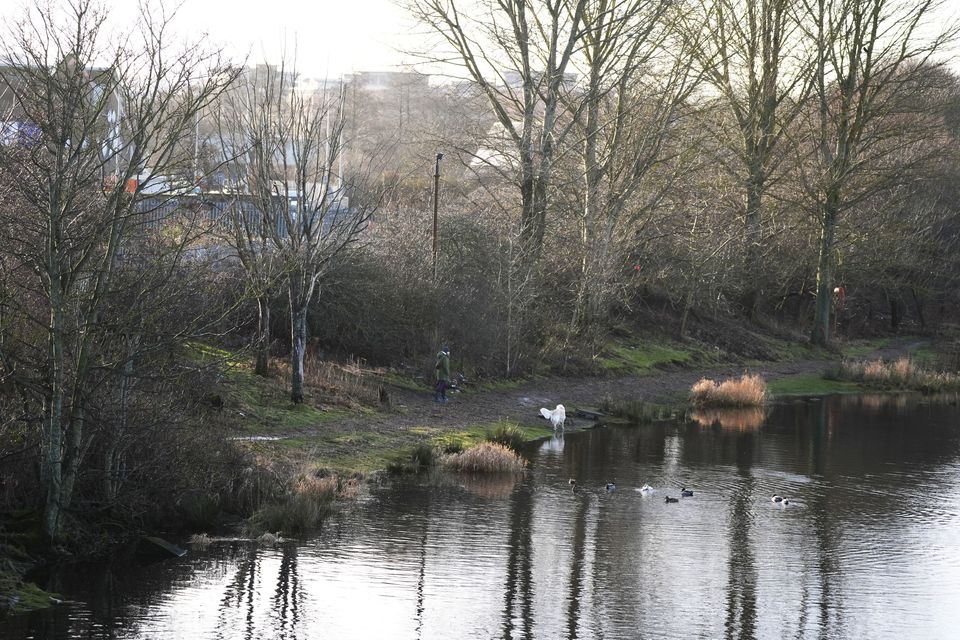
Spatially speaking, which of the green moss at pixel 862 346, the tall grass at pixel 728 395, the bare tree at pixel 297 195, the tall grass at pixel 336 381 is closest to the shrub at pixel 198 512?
the bare tree at pixel 297 195

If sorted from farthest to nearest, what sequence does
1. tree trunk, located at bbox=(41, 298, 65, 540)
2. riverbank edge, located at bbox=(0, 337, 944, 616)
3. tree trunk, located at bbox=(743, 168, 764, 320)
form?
tree trunk, located at bbox=(743, 168, 764, 320) → tree trunk, located at bbox=(41, 298, 65, 540) → riverbank edge, located at bbox=(0, 337, 944, 616)

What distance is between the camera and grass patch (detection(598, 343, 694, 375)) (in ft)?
117

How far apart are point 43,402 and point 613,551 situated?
297 inches

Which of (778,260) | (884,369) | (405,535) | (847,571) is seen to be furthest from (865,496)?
(778,260)

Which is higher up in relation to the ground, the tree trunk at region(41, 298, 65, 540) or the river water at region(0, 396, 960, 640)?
the tree trunk at region(41, 298, 65, 540)

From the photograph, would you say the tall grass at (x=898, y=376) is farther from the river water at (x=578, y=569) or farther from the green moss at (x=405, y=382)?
the green moss at (x=405, y=382)

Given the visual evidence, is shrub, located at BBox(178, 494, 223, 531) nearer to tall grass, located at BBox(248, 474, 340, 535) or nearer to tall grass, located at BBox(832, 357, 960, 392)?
tall grass, located at BBox(248, 474, 340, 535)

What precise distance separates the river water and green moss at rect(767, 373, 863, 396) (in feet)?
47.6

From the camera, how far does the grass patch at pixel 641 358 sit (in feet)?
117

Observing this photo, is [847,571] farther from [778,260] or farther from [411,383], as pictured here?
[778,260]

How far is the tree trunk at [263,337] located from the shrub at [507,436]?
5015 mm

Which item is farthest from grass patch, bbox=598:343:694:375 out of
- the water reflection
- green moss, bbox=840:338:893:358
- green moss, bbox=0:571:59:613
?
green moss, bbox=0:571:59:613

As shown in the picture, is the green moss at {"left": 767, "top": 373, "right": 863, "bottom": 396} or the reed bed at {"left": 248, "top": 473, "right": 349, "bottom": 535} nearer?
the reed bed at {"left": 248, "top": 473, "right": 349, "bottom": 535}

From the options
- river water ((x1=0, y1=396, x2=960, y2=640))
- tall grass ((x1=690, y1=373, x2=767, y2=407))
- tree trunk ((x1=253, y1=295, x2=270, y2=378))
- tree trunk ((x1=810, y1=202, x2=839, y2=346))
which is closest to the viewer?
river water ((x1=0, y1=396, x2=960, y2=640))
